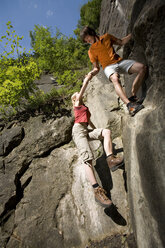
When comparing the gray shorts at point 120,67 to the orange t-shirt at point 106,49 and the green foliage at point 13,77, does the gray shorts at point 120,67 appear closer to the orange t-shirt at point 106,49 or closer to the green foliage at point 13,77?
the orange t-shirt at point 106,49

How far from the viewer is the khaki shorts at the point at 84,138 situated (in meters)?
2.96

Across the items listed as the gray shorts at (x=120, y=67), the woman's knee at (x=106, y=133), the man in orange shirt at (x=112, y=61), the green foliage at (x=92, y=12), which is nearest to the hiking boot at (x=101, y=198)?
the woman's knee at (x=106, y=133)

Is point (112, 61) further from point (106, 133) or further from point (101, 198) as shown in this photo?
point (101, 198)

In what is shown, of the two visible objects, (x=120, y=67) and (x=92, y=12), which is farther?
(x=92, y=12)

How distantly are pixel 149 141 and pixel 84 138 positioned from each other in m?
1.36

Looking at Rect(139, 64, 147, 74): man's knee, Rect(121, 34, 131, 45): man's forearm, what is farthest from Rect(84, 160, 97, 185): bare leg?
Rect(121, 34, 131, 45): man's forearm

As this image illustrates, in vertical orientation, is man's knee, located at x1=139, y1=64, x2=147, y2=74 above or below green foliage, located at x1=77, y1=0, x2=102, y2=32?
below

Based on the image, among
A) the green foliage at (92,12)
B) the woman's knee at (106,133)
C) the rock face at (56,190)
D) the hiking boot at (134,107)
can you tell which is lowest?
the rock face at (56,190)

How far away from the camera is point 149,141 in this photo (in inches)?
83.6

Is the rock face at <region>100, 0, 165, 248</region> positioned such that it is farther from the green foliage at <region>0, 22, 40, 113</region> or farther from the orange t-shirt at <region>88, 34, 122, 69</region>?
the green foliage at <region>0, 22, 40, 113</region>

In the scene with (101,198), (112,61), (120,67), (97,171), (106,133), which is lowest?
(101,198)

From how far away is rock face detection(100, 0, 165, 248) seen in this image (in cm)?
192

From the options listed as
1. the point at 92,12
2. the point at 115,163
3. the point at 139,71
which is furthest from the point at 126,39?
the point at 92,12

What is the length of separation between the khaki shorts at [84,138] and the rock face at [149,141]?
0.69 metres
